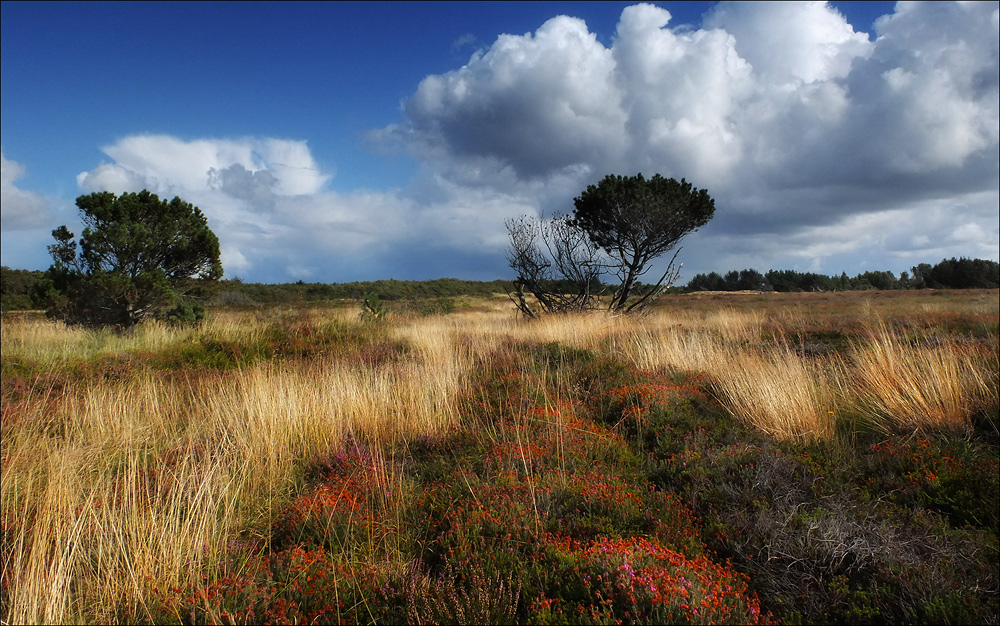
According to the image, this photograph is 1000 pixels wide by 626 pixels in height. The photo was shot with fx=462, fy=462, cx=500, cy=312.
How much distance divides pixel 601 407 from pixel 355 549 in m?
3.57

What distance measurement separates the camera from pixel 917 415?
4.61m

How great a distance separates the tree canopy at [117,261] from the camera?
35.0 ft

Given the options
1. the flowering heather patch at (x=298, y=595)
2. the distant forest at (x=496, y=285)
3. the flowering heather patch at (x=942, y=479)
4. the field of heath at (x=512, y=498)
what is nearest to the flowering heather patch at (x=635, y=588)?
the field of heath at (x=512, y=498)

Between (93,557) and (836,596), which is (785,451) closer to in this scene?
(836,596)

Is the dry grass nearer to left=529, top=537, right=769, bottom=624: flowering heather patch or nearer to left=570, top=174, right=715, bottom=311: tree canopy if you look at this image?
left=529, top=537, right=769, bottom=624: flowering heather patch

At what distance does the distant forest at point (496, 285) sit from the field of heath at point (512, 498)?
721 inches

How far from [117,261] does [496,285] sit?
201 ft

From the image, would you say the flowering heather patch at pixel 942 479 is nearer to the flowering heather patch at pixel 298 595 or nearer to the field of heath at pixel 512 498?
the field of heath at pixel 512 498

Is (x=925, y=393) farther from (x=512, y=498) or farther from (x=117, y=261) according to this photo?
(x=117, y=261)

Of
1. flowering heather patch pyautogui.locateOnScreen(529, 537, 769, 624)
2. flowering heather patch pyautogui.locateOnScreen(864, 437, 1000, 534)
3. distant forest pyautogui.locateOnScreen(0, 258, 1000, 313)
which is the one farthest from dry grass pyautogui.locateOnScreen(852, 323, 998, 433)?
distant forest pyautogui.locateOnScreen(0, 258, 1000, 313)

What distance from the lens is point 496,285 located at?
71.7 meters

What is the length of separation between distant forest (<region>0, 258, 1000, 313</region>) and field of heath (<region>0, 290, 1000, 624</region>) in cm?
1830

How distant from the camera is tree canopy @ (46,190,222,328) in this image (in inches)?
420

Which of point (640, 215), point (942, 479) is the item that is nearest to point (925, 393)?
point (942, 479)
